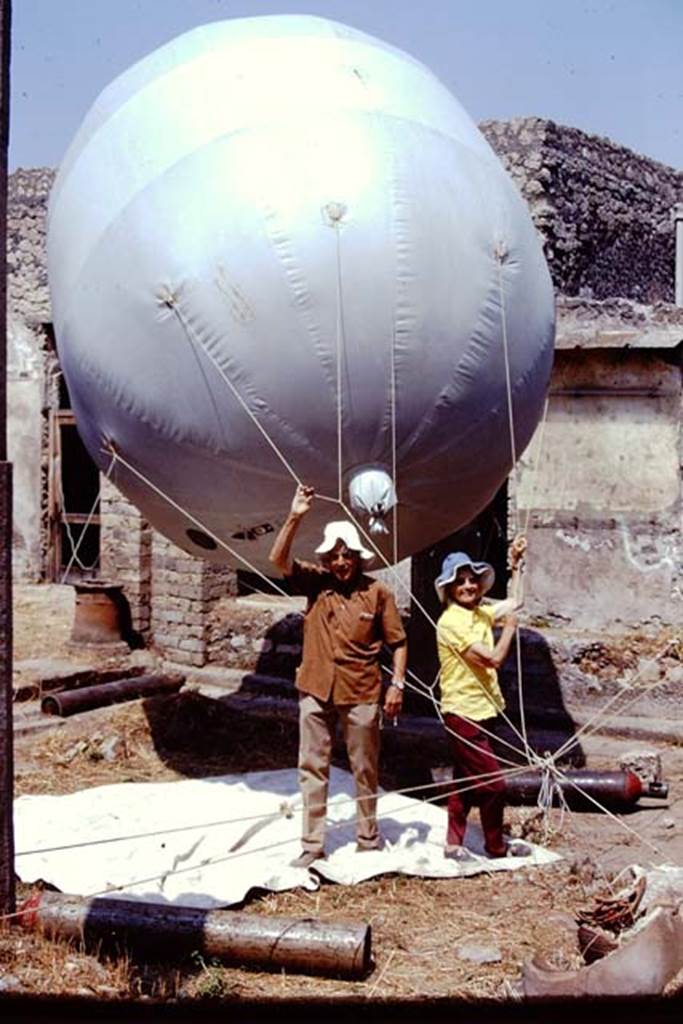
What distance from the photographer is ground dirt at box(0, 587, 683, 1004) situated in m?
4.32

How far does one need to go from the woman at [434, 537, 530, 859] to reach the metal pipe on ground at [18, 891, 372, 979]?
1281mm

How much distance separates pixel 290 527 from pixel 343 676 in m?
0.82

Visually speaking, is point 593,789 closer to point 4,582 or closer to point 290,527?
point 290,527

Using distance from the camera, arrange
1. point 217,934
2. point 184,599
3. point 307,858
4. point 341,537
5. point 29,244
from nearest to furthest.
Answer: point 217,934
point 341,537
point 307,858
point 184,599
point 29,244

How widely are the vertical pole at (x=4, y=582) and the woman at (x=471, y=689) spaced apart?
2103mm

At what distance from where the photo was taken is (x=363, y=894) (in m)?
→ 5.35

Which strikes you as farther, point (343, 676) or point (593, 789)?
point (593, 789)

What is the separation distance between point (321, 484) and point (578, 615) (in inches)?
151

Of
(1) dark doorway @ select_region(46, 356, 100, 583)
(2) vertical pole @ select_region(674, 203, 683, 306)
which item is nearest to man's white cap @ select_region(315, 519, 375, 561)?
(1) dark doorway @ select_region(46, 356, 100, 583)

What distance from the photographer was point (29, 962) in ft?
14.1

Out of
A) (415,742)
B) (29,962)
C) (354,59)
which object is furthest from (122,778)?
(354,59)

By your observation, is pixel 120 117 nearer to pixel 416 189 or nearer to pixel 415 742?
pixel 416 189

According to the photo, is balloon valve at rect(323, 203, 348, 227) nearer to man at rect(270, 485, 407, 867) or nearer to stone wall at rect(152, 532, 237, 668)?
man at rect(270, 485, 407, 867)

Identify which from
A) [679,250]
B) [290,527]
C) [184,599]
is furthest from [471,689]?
[679,250]
